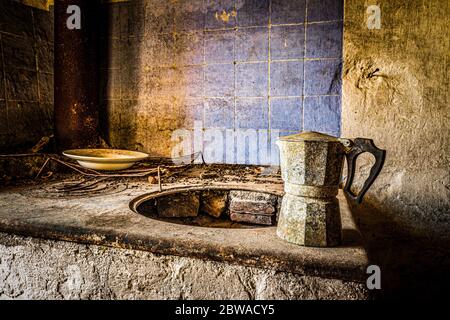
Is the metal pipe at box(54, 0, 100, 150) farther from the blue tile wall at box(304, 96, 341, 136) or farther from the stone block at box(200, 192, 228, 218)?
the blue tile wall at box(304, 96, 341, 136)

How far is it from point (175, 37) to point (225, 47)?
63 centimetres

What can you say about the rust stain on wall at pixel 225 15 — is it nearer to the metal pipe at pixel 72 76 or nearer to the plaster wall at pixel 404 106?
the plaster wall at pixel 404 106

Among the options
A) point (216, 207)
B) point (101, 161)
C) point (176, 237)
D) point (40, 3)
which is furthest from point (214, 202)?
point (40, 3)

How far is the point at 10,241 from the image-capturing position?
1.66 m

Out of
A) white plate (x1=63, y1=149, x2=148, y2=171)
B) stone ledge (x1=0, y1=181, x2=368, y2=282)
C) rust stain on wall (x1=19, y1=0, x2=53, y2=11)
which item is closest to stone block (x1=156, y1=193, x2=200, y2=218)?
stone ledge (x1=0, y1=181, x2=368, y2=282)

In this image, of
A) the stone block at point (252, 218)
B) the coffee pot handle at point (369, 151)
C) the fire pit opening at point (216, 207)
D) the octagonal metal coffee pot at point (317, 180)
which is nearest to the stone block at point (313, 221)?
the octagonal metal coffee pot at point (317, 180)

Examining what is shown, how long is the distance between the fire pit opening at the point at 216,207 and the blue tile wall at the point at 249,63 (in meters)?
0.90

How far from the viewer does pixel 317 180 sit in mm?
1271

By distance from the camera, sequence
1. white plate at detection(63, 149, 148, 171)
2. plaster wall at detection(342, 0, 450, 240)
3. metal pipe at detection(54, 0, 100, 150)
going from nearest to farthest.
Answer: plaster wall at detection(342, 0, 450, 240), white plate at detection(63, 149, 148, 171), metal pipe at detection(54, 0, 100, 150)

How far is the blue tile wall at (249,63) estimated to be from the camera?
3072 millimetres

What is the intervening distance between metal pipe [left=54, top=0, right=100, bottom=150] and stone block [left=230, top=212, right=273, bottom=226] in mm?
1887

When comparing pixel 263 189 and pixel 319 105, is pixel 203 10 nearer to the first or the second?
pixel 319 105

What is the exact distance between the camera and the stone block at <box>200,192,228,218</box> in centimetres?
262
